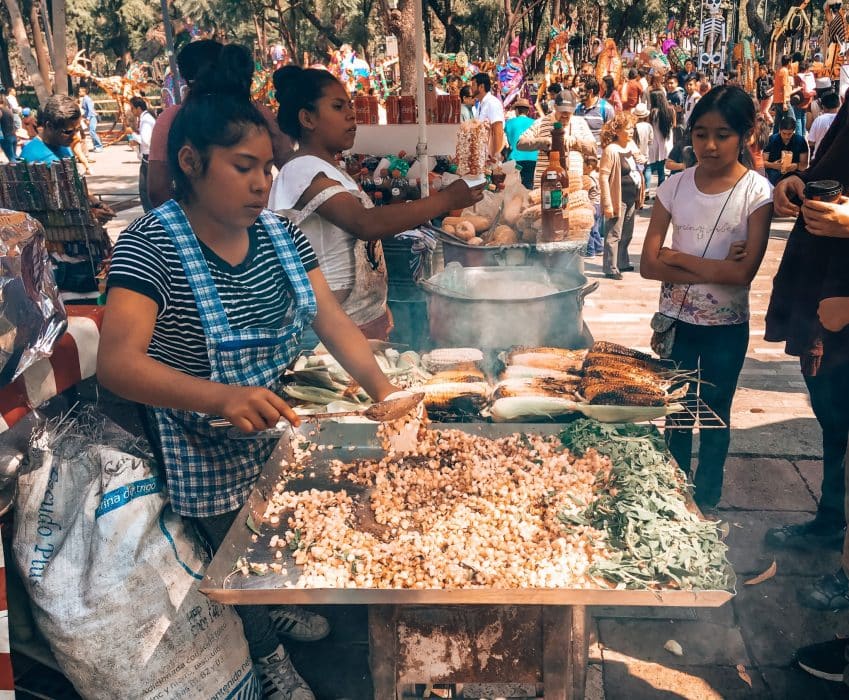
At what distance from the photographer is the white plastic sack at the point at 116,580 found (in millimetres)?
2213

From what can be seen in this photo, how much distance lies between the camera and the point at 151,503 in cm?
235

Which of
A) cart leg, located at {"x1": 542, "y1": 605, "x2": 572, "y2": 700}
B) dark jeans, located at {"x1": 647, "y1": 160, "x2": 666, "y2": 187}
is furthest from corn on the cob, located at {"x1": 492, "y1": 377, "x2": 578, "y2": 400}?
dark jeans, located at {"x1": 647, "y1": 160, "x2": 666, "y2": 187}

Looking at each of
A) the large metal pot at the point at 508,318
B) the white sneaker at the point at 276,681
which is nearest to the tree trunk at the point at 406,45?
the large metal pot at the point at 508,318

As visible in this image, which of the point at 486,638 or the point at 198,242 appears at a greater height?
the point at 198,242

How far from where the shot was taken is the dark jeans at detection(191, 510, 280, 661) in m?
2.45

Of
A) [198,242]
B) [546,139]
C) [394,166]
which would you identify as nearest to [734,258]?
[198,242]

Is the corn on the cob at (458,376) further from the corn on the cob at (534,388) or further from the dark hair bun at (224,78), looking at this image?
the dark hair bun at (224,78)

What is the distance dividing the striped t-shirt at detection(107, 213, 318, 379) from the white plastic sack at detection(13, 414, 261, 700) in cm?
54

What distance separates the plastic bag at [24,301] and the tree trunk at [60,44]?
17.4ft

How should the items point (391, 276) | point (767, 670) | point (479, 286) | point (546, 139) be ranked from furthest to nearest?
point (546, 139), point (391, 276), point (479, 286), point (767, 670)

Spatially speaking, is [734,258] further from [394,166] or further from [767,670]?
[394,166]

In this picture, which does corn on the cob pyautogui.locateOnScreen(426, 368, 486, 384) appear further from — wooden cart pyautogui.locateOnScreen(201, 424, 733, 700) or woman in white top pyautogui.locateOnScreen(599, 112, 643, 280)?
woman in white top pyautogui.locateOnScreen(599, 112, 643, 280)

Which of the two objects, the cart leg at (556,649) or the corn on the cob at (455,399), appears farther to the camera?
the corn on the cob at (455,399)

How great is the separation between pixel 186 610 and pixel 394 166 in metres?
3.81
